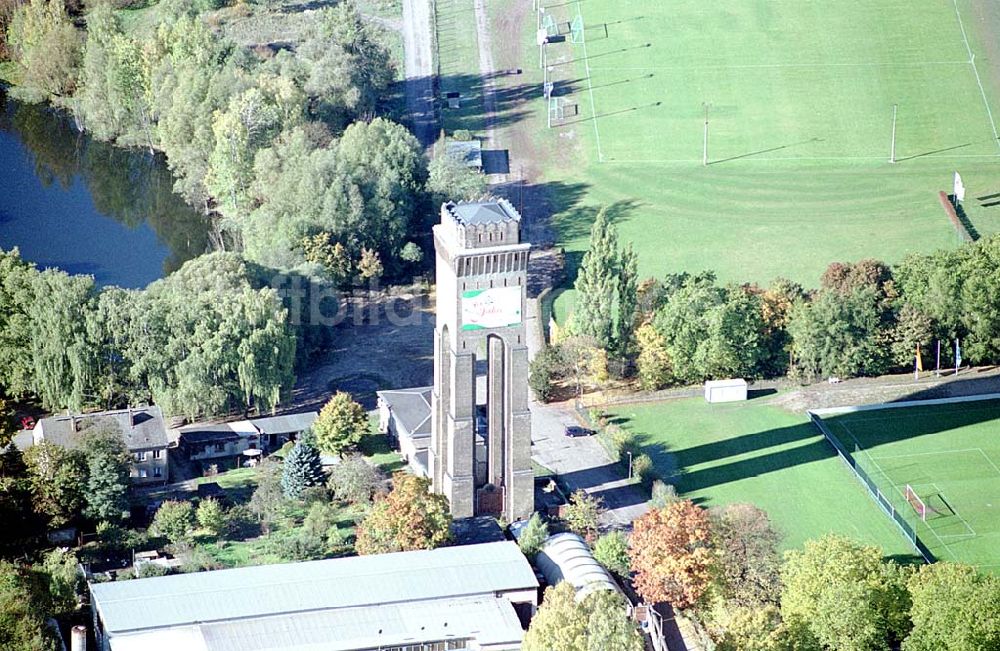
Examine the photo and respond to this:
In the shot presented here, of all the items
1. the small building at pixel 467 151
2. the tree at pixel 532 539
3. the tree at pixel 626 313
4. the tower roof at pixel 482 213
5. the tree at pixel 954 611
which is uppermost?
the small building at pixel 467 151

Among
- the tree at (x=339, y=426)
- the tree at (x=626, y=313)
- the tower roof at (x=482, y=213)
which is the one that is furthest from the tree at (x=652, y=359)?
the tower roof at (x=482, y=213)

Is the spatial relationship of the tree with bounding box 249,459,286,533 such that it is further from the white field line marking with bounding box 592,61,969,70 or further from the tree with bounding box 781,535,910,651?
the white field line marking with bounding box 592,61,969,70

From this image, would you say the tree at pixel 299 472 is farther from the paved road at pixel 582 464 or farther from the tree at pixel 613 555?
the tree at pixel 613 555

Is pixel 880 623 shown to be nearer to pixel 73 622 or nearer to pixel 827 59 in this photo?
pixel 73 622

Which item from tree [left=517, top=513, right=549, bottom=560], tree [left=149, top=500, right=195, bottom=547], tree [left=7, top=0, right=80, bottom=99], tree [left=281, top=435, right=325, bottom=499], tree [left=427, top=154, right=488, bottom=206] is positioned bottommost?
tree [left=517, top=513, right=549, bottom=560]

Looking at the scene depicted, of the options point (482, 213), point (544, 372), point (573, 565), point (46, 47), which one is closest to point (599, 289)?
point (544, 372)

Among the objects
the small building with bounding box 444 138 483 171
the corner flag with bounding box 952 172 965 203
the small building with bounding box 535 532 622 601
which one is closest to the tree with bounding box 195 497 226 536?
the small building with bounding box 535 532 622 601

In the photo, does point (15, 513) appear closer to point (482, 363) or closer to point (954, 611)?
point (482, 363)
